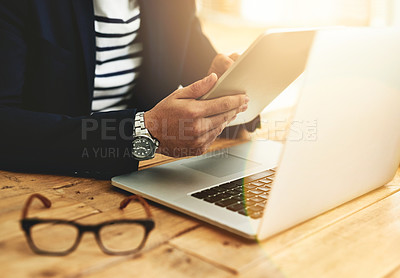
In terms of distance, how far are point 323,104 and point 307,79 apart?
57 millimetres

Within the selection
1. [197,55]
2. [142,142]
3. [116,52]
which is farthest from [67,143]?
[197,55]

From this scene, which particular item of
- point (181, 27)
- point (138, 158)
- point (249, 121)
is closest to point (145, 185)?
point (138, 158)

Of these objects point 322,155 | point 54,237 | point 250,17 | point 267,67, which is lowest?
point 54,237

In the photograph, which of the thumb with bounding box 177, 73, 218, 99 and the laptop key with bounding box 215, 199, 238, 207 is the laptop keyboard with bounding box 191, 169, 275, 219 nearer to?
the laptop key with bounding box 215, 199, 238, 207

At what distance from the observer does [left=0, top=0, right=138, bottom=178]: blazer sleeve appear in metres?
0.85

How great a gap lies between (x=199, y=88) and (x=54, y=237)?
413mm

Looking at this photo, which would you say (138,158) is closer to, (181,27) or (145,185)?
(145,185)

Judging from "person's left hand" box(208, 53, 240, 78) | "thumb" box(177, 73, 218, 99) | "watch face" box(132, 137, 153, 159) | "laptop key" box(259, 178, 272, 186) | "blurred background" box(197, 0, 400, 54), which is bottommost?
"laptop key" box(259, 178, 272, 186)

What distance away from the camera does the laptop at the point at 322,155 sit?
Result: 0.54 m

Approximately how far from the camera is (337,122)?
0.59 m

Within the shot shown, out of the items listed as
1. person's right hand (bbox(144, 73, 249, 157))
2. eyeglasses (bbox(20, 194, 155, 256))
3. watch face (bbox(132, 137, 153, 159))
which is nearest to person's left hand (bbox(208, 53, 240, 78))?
person's right hand (bbox(144, 73, 249, 157))

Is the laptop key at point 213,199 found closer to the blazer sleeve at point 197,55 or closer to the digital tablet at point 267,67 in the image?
the digital tablet at point 267,67

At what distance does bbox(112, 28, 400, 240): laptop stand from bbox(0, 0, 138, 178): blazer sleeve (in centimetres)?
7

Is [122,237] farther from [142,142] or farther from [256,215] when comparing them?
[142,142]
